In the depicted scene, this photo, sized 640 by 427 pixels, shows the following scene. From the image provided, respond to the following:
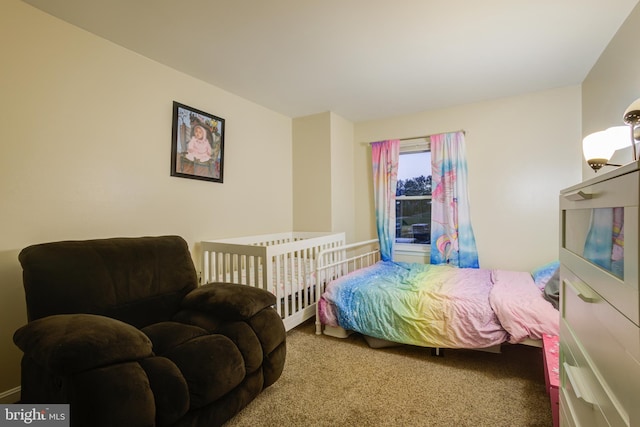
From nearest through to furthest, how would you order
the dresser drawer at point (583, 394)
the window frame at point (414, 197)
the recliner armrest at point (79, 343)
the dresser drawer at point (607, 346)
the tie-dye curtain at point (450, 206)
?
the dresser drawer at point (607, 346) < the dresser drawer at point (583, 394) < the recliner armrest at point (79, 343) < the tie-dye curtain at point (450, 206) < the window frame at point (414, 197)

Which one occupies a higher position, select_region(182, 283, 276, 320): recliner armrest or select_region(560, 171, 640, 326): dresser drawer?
select_region(560, 171, 640, 326): dresser drawer

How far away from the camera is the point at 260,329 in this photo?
1671 mm

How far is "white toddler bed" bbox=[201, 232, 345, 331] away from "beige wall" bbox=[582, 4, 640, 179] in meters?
2.43

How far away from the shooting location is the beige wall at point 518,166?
9.64 ft

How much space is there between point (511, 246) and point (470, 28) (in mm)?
2192

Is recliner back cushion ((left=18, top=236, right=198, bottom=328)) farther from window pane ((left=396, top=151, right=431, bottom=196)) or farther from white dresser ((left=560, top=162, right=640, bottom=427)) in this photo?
window pane ((left=396, top=151, right=431, bottom=196))

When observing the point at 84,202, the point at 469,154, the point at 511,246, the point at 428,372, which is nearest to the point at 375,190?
the point at 469,154

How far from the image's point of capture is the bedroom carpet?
5.12 ft

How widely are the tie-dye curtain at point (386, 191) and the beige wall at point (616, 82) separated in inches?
68.9

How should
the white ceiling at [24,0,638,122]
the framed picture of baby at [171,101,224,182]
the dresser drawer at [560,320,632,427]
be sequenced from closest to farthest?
the dresser drawer at [560,320,632,427], the white ceiling at [24,0,638,122], the framed picture of baby at [171,101,224,182]

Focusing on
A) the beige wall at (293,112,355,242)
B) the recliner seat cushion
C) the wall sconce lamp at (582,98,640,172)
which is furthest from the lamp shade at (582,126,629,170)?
the beige wall at (293,112,355,242)

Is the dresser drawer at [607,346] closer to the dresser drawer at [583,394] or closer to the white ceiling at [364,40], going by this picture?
the dresser drawer at [583,394]

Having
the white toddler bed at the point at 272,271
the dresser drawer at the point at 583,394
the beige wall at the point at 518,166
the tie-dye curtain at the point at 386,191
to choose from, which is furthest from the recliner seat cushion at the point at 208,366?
the beige wall at the point at 518,166

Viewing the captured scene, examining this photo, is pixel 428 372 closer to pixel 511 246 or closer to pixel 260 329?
pixel 260 329
